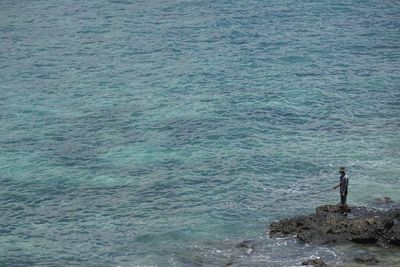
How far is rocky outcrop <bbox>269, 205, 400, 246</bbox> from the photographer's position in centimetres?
3991

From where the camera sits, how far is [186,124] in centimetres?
5844

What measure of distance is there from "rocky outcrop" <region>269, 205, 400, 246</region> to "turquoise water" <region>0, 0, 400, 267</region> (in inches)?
36.4

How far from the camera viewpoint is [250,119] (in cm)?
5878

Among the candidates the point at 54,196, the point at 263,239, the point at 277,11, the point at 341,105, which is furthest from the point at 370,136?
the point at 277,11

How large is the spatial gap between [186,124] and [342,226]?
19868 mm

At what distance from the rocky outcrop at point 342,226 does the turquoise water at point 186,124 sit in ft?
3.04

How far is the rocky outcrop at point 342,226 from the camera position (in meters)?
39.9

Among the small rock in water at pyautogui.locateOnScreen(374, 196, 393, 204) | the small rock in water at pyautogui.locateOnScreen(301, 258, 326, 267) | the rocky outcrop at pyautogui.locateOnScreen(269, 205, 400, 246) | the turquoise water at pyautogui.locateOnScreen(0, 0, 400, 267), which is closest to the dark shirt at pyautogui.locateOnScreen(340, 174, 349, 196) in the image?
the rocky outcrop at pyautogui.locateOnScreen(269, 205, 400, 246)

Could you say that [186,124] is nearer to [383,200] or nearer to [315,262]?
[383,200]

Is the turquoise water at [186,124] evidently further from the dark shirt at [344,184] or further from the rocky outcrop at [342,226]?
the dark shirt at [344,184]

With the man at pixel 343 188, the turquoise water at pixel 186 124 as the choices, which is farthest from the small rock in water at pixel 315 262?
the man at pixel 343 188

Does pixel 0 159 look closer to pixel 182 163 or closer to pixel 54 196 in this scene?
pixel 54 196

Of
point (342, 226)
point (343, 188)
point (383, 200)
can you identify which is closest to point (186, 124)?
point (383, 200)

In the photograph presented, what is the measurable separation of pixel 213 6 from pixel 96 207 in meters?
41.5
